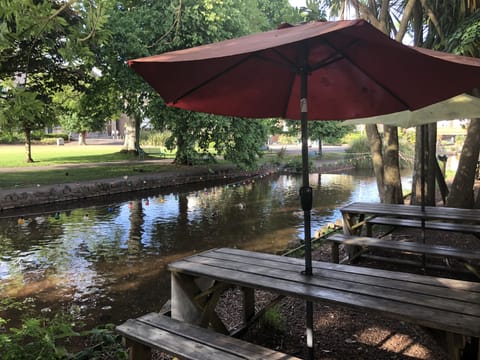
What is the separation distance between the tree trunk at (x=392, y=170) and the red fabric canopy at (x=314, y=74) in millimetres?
5131

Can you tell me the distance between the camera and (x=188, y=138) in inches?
645

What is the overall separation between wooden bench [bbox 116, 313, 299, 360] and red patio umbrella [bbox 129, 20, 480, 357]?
1.52ft

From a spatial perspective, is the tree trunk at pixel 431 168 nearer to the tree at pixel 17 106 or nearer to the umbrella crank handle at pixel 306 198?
the umbrella crank handle at pixel 306 198

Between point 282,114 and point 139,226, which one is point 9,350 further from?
point 139,226

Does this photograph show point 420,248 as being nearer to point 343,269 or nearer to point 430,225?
point 430,225

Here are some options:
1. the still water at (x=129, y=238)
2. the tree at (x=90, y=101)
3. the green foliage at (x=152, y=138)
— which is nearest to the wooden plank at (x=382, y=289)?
the still water at (x=129, y=238)

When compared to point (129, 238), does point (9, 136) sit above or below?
above

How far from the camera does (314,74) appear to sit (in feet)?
11.2

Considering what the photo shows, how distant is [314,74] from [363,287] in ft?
5.95

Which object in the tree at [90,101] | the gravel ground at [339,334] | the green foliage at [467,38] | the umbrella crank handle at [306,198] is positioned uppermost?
the tree at [90,101]

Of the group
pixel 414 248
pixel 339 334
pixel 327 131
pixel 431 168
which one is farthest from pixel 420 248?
pixel 327 131

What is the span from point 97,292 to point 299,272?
4160mm

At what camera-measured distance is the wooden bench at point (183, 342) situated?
2297 mm

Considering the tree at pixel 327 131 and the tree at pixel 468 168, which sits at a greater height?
the tree at pixel 327 131
